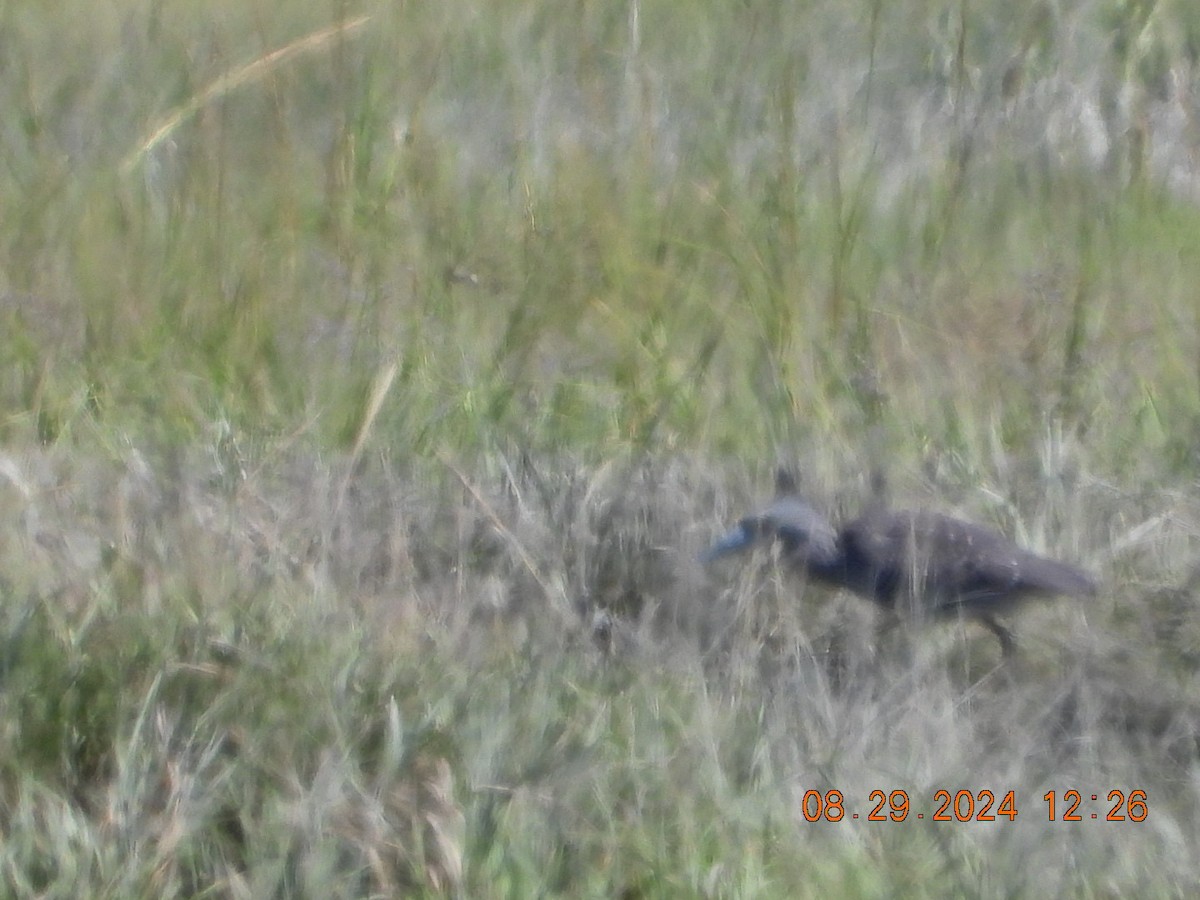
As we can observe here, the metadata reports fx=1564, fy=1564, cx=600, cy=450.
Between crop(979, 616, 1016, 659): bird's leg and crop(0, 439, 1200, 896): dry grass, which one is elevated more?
crop(0, 439, 1200, 896): dry grass

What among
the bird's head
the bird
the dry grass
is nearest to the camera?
the dry grass

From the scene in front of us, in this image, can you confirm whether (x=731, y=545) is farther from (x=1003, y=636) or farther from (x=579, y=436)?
(x=579, y=436)

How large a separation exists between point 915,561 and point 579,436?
2.92ft

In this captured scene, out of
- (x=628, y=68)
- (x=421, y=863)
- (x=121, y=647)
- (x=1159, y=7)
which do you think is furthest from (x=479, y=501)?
(x=1159, y=7)

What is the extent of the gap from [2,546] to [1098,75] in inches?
133

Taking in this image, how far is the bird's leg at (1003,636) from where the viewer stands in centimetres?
234

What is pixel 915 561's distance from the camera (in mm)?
2305

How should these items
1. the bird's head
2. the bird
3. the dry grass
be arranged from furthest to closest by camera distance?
the bird's head, the bird, the dry grass
